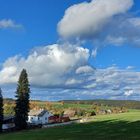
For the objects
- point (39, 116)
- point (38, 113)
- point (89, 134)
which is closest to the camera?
point (89, 134)

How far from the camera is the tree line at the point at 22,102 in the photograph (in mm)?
115938

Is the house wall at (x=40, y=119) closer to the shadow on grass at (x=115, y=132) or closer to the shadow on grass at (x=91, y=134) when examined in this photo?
the shadow on grass at (x=91, y=134)

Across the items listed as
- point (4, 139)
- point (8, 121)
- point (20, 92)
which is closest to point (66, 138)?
point (4, 139)

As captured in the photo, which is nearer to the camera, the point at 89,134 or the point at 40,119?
the point at 89,134

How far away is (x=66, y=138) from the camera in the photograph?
6912 centimetres

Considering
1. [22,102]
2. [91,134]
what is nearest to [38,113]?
[22,102]

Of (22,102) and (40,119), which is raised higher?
(22,102)

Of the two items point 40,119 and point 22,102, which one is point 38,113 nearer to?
point 40,119

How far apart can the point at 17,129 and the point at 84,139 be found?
170 feet

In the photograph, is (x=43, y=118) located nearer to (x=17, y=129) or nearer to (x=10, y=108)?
(x=10, y=108)

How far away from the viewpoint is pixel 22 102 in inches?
4719

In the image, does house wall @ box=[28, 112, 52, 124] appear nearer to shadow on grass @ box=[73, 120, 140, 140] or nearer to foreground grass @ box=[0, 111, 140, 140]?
foreground grass @ box=[0, 111, 140, 140]

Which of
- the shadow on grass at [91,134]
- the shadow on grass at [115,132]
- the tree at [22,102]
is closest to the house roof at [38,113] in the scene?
the tree at [22,102]

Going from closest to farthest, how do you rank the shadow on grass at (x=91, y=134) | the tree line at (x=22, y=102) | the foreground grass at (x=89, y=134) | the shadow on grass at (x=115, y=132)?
the shadow on grass at (x=115, y=132), the shadow on grass at (x=91, y=134), the foreground grass at (x=89, y=134), the tree line at (x=22, y=102)
